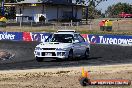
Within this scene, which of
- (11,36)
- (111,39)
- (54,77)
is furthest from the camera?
(11,36)

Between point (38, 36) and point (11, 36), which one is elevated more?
point (38, 36)

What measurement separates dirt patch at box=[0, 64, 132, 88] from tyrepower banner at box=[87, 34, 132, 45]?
1957 cm

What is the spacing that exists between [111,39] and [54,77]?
24.4 metres

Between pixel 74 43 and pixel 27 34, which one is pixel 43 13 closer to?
pixel 27 34

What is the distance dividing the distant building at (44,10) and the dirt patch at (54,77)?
49608mm

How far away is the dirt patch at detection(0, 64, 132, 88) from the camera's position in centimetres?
1386

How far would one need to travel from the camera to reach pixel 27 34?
4422cm

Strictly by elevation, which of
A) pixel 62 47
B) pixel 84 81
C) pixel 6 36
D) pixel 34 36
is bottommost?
pixel 6 36

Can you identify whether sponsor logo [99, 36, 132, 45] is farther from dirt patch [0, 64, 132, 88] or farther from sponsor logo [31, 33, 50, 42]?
dirt patch [0, 64, 132, 88]

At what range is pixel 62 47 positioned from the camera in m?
22.3

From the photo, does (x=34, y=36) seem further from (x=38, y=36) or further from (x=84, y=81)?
(x=84, y=81)

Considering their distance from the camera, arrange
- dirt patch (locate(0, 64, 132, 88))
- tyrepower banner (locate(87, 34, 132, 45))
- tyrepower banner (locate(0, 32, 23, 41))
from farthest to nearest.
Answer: tyrepower banner (locate(0, 32, 23, 41))
tyrepower banner (locate(87, 34, 132, 45))
dirt patch (locate(0, 64, 132, 88))

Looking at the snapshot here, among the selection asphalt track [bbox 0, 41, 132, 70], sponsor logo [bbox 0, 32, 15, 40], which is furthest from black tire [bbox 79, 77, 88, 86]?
sponsor logo [bbox 0, 32, 15, 40]

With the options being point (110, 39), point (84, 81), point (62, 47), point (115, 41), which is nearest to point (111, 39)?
point (110, 39)
